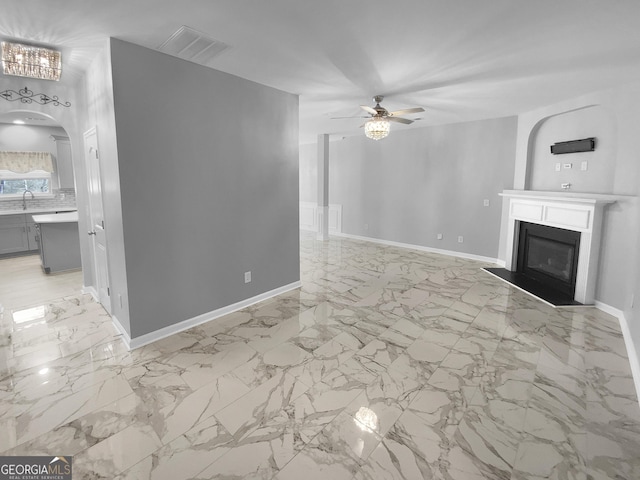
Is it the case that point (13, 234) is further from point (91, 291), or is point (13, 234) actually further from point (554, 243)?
point (554, 243)

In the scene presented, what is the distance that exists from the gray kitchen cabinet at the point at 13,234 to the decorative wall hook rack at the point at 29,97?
377 centimetres

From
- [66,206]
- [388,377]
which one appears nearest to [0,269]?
[66,206]

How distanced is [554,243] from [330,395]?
14.1ft

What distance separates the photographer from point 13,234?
6.37 meters

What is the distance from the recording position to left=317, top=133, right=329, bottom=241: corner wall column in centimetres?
802

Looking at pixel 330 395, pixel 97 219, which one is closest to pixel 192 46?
pixel 97 219

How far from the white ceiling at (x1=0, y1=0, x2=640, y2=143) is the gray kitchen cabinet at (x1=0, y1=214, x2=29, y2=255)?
14.3 ft

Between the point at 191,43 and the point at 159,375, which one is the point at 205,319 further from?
the point at 191,43

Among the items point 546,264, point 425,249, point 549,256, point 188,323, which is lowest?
point 188,323

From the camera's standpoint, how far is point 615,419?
2180 mm

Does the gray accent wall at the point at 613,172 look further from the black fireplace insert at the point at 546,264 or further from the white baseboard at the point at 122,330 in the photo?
the white baseboard at the point at 122,330

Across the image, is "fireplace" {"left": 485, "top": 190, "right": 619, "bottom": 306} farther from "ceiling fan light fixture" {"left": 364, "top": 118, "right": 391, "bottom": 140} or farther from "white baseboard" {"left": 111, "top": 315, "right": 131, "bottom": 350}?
"white baseboard" {"left": 111, "top": 315, "right": 131, "bottom": 350}

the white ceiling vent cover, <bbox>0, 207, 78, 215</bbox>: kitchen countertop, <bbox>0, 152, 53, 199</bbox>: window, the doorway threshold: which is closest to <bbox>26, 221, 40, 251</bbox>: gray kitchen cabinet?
<bbox>0, 207, 78, 215</bbox>: kitchen countertop

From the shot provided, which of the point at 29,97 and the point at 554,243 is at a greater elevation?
the point at 29,97
